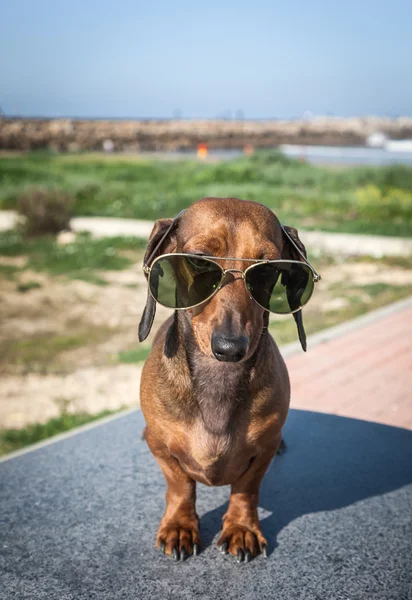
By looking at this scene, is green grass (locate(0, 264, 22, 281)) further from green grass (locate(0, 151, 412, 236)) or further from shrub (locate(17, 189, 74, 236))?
green grass (locate(0, 151, 412, 236))

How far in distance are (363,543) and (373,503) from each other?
0.33 m

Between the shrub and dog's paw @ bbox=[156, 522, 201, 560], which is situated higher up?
dog's paw @ bbox=[156, 522, 201, 560]

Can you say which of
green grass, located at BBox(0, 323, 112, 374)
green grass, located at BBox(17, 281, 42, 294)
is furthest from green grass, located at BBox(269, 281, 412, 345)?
green grass, located at BBox(17, 281, 42, 294)

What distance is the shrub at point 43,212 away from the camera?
13.7 metres

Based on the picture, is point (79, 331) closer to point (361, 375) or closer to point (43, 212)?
point (361, 375)

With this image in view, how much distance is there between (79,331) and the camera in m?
7.72

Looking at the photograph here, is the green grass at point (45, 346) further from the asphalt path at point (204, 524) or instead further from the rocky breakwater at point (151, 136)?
the rocky breakwater at point (151, 136)

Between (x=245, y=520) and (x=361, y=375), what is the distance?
9.51 ft

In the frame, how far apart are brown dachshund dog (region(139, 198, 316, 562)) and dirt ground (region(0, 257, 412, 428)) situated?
2.90 metres

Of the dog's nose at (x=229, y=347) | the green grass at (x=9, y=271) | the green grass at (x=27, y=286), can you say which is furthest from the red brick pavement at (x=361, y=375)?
the green grass at (x=9, y=271)

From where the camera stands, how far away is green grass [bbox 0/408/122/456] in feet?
15.0

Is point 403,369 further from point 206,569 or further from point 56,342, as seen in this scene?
point 56,342

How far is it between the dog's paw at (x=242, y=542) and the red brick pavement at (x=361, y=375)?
197cm

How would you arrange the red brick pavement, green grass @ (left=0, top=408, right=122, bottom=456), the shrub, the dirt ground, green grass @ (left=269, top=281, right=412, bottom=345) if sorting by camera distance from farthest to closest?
the shrub < green grass @ (left=269, top=281, right=412, bottom=345) < the dirt ground < green grass @ (left=0, top=408, right=122, bottom=456) < the red brick pavement
